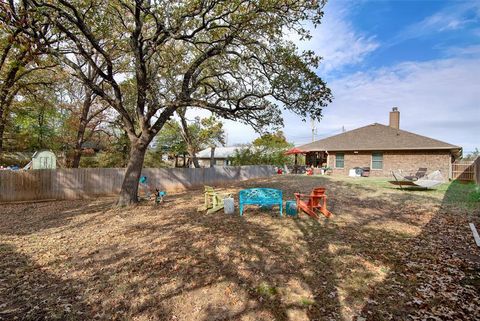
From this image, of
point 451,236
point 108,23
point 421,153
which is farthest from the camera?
point 421,153

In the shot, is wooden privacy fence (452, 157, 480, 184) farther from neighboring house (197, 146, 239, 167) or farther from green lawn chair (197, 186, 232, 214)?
neighboring house (197, 146, 239, 167)

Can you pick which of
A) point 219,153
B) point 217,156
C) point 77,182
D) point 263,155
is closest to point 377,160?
point 263,155

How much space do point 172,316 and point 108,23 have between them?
387 inches

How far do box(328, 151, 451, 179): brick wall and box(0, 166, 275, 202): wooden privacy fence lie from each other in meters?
13.6

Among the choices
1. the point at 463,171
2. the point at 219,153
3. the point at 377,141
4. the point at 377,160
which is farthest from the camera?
the point at 219,153

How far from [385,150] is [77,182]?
71.2 ft

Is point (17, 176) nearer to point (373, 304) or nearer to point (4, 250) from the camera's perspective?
point (4, 250)

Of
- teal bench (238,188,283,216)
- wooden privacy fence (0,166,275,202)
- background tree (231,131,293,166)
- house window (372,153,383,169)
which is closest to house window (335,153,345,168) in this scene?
house window (372,153,383,169)

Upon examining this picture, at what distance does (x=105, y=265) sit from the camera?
4.75 meters

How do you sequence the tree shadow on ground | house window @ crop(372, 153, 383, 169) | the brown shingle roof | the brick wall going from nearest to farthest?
the tree shadow on ground
the brick wall
the brown shingle roof
house window @ crop(372, 153, 383, 169)

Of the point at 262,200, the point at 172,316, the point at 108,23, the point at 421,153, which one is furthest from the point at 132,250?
the point at 421,153

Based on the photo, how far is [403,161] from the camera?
20484mm

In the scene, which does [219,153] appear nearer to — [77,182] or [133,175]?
[77,182]

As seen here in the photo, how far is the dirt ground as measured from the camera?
350cm
